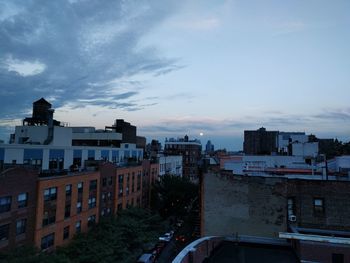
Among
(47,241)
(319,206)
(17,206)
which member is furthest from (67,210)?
(319,206)

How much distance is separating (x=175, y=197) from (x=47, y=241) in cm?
2945

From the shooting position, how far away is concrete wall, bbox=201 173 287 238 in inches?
930

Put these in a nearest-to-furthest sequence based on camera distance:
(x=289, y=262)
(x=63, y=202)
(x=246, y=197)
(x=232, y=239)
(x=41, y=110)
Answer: (x=289, y=262) < (x=232, y=239) < (x=246, y=197) < (x=63, y=202) < (x=41, y=110)

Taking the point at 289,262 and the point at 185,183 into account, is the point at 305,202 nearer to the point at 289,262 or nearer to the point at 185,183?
the point at 289,262

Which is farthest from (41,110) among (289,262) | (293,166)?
(289,262)

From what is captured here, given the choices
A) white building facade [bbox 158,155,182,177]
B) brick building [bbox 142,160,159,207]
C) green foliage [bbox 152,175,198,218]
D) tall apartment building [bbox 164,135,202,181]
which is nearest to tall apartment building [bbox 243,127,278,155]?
tall apartment building [bbox 164,135,202,181]

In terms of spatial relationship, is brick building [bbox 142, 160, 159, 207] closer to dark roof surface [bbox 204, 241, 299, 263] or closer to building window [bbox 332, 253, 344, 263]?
dark roof surface [bbox 204, 241, 299, 263]

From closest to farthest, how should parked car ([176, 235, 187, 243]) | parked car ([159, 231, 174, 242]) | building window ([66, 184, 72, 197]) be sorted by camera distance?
1. building window ([66, 184, 72, 197])
2. parked car ([159, 231, 174, 242])
3. parked car ([176, 235, 187, 243])

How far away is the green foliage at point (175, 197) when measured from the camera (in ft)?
193

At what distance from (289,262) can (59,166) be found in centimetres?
4027

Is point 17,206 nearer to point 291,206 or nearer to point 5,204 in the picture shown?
point 5,204

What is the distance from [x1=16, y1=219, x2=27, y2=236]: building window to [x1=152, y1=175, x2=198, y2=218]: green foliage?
32.0 metres

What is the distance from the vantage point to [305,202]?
23516 millimetres

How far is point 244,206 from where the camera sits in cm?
2425
